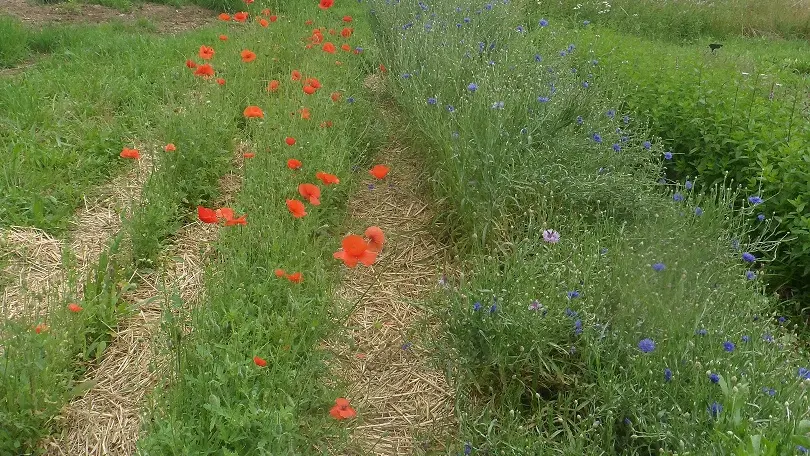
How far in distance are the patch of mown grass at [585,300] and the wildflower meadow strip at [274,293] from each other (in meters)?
0.50

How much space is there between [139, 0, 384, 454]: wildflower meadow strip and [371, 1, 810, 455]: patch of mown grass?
1.64 feet

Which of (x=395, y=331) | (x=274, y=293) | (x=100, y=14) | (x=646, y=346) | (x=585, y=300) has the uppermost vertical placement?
(x=646, y=346)

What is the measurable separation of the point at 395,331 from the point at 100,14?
6619mm

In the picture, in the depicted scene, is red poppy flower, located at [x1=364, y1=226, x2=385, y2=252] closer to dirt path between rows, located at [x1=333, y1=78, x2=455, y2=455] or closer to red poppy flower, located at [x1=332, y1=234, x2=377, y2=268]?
red poppy flower, located at [x1=332, y1=234, x2=377, y2=268]

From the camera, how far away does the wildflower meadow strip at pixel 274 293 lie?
202 centimetres

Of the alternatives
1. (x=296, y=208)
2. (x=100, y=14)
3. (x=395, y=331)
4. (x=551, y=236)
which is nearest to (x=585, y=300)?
(x=551, y=236)

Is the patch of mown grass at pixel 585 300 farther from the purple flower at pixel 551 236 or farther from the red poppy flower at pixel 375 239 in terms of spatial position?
the red poppy flower at pixel 375 239

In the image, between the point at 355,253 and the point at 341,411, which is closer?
the point at 341,411

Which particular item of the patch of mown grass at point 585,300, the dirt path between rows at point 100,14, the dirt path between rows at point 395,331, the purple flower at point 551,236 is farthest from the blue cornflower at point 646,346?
the dirt path between rows at point 100,14

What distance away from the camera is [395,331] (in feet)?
9.61

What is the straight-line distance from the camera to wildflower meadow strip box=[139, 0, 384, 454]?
202cm

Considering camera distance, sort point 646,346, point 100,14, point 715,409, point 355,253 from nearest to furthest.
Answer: point 715,409 < point 646,346 < point 355,253 < point 100,14

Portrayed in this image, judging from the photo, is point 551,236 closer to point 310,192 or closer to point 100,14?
point 310,192

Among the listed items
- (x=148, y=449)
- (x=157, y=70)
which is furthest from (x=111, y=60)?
(x=148, y=449)
